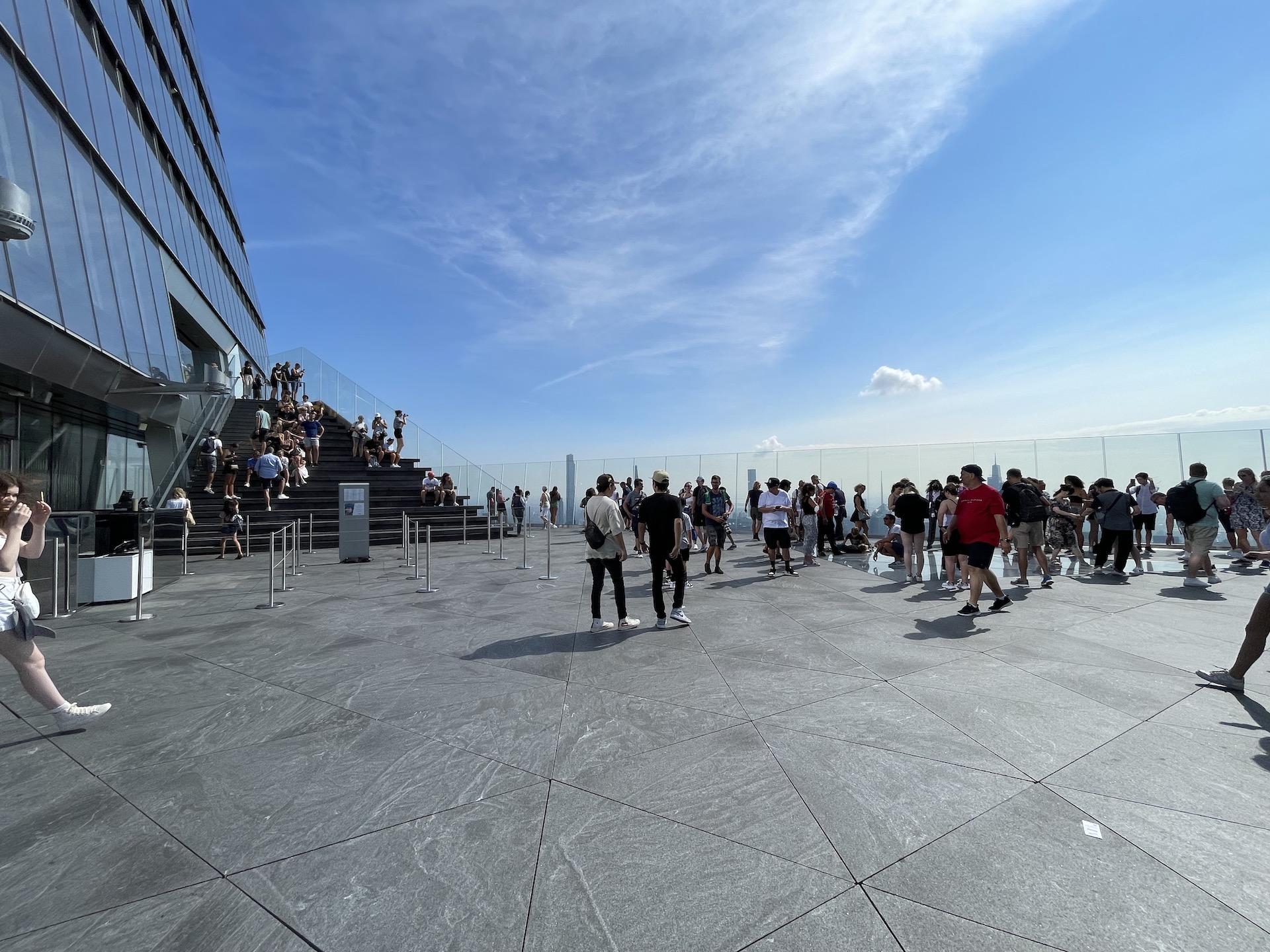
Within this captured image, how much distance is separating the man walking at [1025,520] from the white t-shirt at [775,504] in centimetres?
336

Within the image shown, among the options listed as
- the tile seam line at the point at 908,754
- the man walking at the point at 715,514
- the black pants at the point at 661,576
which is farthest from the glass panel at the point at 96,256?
the tile seam line at the point at 908,754

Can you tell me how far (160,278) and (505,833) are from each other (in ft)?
68.6

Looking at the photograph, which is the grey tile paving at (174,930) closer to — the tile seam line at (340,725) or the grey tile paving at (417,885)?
the grey tile paving at (417,885)

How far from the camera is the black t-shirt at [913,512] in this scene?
10.1m

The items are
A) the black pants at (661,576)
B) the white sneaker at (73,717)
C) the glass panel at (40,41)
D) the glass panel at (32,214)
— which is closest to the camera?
the white sneaker at (73,717)

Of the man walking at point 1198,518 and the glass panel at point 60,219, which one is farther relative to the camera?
the glass panel at point 60,219

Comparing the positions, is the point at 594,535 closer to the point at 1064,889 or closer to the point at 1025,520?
the point at 1064,889

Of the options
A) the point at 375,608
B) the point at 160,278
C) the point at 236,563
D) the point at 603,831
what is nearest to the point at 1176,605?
the point at 603,831

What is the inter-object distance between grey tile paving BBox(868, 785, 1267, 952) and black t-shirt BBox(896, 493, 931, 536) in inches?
307

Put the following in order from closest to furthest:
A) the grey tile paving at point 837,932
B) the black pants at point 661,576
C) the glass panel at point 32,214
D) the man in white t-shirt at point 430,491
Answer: the grey tile paving at point 837,932 < the black pants at point 661,576 < the glass panel at point 32,214 < the man in white t-shirt at point 430,491

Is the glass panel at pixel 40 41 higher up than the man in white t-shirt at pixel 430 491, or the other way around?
the glass panel at pixel 40 41

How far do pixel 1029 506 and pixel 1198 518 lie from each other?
2.61 metres

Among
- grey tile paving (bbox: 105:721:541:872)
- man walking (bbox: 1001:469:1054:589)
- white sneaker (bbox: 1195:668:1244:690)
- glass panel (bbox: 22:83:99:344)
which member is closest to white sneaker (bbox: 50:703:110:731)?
grey tile paving (bbox: 105:721:541:872)

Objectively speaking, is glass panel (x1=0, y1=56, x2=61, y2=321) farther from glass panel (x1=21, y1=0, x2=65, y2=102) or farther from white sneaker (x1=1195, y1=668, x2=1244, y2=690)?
white sneaker (x1=1195, y1=668, x2=1244, y2=690)
